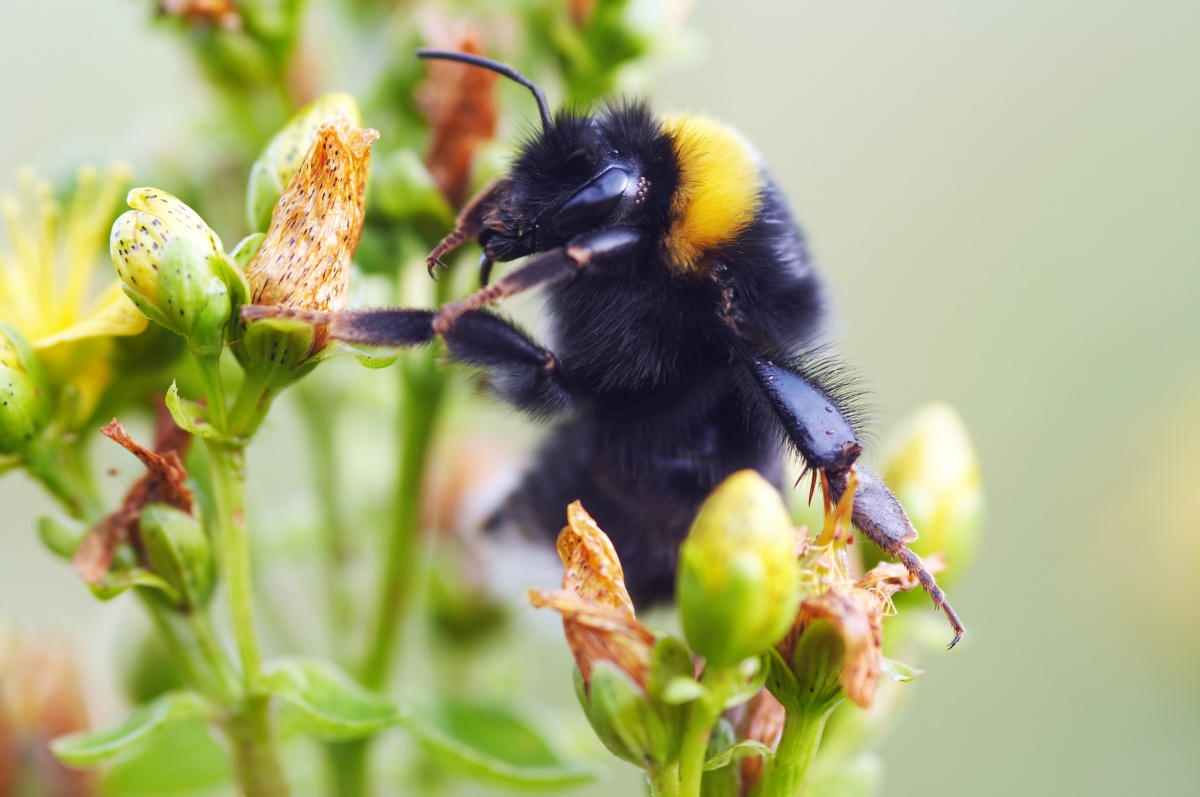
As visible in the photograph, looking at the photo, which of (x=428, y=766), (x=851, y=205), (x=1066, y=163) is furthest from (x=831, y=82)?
(x=428, y=766)

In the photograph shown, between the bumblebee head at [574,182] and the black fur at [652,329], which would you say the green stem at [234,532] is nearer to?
the black fur at [652,329]

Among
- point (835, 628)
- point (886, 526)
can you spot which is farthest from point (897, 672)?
point (886, 526)

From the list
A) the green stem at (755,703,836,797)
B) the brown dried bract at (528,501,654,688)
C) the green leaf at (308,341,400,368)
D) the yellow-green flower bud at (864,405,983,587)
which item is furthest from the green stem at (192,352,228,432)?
the yellow-green flower bud at (864,405,983,587)

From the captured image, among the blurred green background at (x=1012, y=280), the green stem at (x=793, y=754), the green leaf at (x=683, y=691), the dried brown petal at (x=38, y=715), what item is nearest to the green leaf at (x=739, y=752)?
the green stem at (x=793, y=754)

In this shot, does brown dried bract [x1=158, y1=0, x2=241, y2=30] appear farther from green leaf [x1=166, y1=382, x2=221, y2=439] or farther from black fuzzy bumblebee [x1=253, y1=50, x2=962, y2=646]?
green leaf [x1=166, y1=382, x2=221, y2=439]

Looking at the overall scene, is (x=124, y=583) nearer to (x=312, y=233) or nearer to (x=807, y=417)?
(x=312, y=233)
